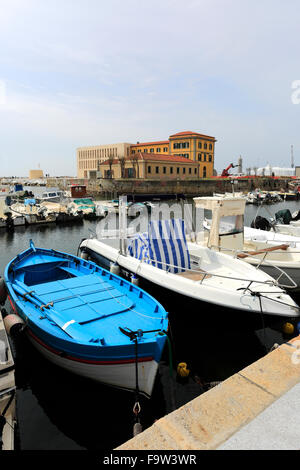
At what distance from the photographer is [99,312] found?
281 inches

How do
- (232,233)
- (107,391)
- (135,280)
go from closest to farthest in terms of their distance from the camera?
1. (107,391)
2. (135,280)
3. (232,233)

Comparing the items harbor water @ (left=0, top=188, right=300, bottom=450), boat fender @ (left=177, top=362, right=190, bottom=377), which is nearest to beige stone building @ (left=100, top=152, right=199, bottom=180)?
harbor water @ (left=0, top=188, right=300, bottom=450)

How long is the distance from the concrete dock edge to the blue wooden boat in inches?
101

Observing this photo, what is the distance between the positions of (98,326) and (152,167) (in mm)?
67983

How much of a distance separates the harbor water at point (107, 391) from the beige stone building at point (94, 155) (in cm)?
8186

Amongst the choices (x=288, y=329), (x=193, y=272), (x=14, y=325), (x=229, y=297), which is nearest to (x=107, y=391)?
(x=14, y=325)

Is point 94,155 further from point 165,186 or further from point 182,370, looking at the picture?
point 182,370

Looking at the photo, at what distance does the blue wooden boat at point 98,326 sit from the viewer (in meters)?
5.72

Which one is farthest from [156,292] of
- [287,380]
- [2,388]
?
[287,380]

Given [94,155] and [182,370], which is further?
[94,155]

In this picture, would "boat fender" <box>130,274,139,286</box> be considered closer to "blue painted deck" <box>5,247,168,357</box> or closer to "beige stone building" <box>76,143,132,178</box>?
"blue painted deck" <box>5,247,168,357</box>

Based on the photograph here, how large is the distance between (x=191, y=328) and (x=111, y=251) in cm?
448

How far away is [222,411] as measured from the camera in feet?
9.49

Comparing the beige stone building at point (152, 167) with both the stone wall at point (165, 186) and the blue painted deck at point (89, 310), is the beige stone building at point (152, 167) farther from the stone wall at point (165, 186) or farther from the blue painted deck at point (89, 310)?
→ the blue painted deck at point (89, 310)
